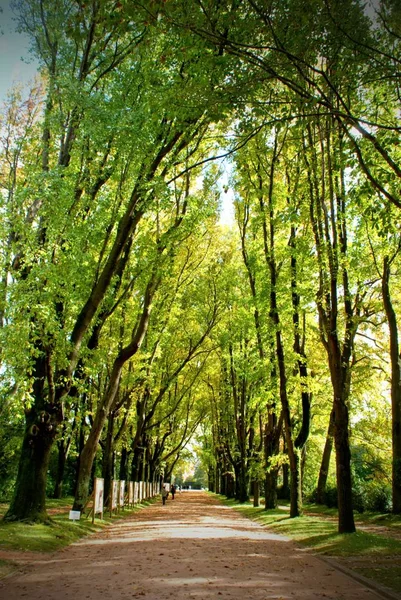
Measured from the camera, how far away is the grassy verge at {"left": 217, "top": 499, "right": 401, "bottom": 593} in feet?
26.5

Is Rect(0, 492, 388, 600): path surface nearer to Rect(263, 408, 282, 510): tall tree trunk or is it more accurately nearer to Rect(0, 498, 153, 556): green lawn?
Rect(0, 498, 153, 556): green lawn

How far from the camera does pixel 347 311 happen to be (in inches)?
667

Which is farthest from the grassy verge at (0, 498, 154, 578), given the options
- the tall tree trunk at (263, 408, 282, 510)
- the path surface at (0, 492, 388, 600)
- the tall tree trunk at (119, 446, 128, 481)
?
the tall tree trunk at (119, 446, 128, 481)

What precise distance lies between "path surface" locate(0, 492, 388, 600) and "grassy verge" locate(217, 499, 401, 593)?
0.52 meters

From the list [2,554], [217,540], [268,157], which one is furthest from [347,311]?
[2,554]

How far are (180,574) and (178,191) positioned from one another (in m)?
11.8

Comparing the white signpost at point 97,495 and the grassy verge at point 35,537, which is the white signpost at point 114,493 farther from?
the grassy verge at point 35,537

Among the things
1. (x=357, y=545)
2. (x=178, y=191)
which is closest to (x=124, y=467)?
(x=178, y=191)

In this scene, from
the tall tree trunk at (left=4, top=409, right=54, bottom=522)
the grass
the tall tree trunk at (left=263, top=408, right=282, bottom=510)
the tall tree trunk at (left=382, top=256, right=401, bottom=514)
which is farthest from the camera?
the tall tree trunk at (left=263, top=408, right=282, bottom=510)

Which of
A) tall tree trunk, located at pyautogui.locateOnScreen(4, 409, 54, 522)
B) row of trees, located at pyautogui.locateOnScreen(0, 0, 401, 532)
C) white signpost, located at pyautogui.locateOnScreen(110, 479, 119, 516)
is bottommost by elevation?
white signpost, located at pyautogui.locateOnScreen(110, 479, 119, 516)

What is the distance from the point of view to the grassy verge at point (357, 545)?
8.07m

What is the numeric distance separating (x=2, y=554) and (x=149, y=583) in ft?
10.7

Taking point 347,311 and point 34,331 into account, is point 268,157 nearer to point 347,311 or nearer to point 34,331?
point 347,311

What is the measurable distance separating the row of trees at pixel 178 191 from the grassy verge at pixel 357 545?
1044mm
